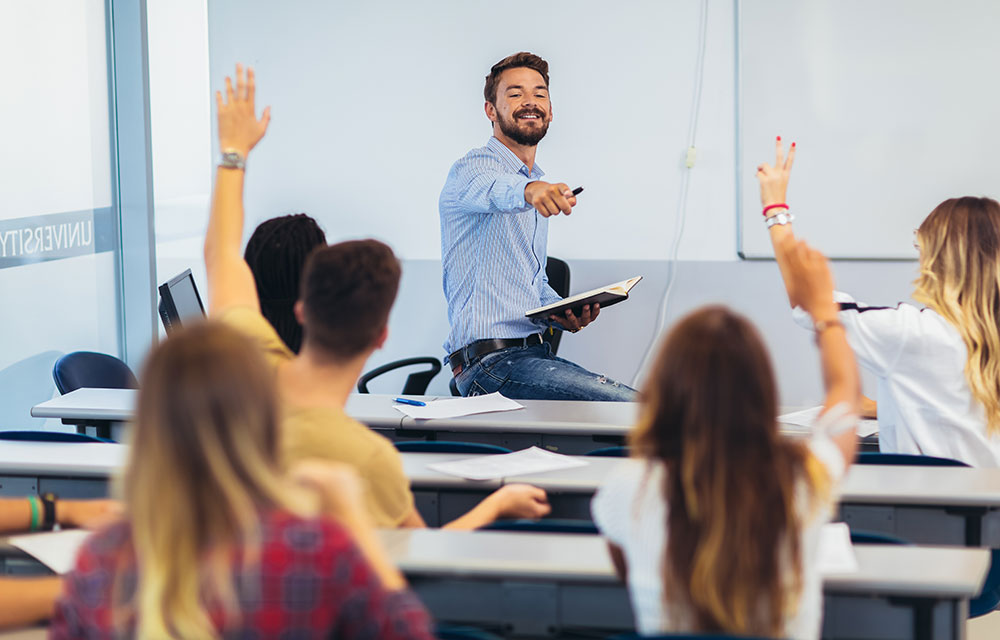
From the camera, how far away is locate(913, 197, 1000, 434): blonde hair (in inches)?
99.9

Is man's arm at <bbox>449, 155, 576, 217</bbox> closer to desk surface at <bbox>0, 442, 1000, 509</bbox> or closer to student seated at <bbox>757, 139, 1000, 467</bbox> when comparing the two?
student seated at <bbox>757, 139, 1000, 467</bbox>

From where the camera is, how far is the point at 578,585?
184 cm

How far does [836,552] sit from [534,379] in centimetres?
175

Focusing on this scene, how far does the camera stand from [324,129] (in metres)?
5.38

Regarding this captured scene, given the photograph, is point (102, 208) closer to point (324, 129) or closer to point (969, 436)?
point (324, 129)

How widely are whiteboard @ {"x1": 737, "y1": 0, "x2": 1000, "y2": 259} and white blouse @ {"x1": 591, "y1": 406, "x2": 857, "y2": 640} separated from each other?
3.61 meters

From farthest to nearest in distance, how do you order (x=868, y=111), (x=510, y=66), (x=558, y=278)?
1. (x=868, y=111)
2. (x=558, y=278)
3. (x=510, y=66)

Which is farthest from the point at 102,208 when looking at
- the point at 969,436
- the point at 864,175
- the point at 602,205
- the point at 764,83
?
the point at 969,436

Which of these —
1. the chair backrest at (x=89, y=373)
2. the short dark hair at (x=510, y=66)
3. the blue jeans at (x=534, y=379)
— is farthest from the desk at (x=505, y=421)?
the short dark hair at (x=510, y=66)

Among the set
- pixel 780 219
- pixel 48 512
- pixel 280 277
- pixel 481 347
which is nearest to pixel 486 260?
pixel 481 347

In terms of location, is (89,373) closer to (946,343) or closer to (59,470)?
(59,470)

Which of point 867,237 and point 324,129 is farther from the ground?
point 324,129

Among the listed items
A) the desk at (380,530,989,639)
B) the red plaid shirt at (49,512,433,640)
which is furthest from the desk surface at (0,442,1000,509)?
the red plaid shirt at (49,512,433,640)

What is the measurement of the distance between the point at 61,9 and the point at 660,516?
4141 mm
